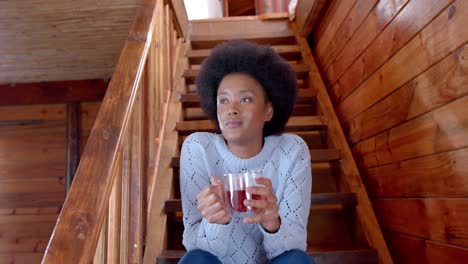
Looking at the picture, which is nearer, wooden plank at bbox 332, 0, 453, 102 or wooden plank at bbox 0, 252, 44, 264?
wooden plank at bbox 332, 0, 453, 102

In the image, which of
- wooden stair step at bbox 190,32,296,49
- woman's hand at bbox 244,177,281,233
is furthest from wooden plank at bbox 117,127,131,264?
wooden stair step at bbox 190,32,296,49

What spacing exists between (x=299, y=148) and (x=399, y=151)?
0.57m

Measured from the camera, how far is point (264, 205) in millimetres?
1014

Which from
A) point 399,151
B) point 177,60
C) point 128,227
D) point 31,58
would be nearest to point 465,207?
point 399,151

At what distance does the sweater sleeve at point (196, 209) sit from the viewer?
119 cm

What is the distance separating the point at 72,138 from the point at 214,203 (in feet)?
10.9

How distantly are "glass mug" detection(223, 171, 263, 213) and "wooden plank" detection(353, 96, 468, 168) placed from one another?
27.1 inches

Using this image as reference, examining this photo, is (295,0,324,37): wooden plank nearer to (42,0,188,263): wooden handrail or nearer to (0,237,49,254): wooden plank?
(42,0,188,263): wooden handrail

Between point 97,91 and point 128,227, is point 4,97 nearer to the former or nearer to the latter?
point 97,91

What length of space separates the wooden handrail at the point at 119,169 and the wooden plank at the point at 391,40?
A: 3.36 feet

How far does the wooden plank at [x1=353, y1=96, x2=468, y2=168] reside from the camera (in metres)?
1.25

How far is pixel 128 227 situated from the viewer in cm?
148

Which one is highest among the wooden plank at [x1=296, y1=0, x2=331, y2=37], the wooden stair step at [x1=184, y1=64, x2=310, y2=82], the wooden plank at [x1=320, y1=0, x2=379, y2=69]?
the wooden plank at [x1=296, y1=0, x2=331, y2=37]

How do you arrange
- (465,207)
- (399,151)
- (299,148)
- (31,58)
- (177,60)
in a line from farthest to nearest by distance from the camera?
(31,58) < (177,60) < (399,151) < (299,148) < (465,207)
